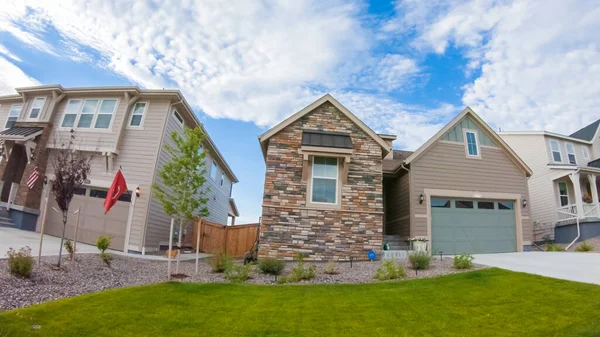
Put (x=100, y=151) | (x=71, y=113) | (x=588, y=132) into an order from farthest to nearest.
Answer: (x=588, y=132) → (x=71, y=113) → (x=100, y=151)

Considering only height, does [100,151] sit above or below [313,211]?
above

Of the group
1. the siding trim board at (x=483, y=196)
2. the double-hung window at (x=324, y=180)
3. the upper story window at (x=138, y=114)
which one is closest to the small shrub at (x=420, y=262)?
the double-hung window at (x=324, y=180)

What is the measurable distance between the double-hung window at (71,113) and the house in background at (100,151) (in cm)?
5

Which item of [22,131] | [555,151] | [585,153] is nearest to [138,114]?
[22,131]

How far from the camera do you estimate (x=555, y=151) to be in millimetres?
22406

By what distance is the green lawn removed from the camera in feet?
16.6

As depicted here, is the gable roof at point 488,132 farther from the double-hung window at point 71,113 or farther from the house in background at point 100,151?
the double-hung window at point 71,113

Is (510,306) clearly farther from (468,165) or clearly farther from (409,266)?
(468,165)

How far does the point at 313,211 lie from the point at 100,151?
10244 millimetres

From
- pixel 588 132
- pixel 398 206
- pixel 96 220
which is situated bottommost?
pixel 96 220

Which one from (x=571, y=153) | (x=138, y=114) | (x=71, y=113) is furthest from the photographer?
(x=571, y=153)

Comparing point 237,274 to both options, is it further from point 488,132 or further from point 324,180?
point 488,132

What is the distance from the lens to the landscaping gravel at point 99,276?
6.40m

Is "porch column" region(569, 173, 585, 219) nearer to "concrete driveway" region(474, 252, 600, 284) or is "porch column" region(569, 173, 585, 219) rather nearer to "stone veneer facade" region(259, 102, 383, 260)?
"concrete driveway" region(474, 252, 600, 284)
